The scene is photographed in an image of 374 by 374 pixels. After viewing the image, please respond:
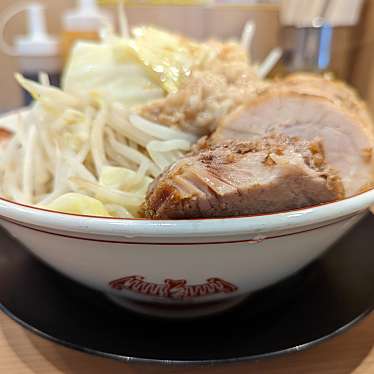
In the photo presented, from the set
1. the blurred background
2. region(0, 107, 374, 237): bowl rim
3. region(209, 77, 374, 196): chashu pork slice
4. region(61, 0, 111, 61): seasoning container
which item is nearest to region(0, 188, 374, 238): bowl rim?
region(0, 107, 374, 237): bowl rim

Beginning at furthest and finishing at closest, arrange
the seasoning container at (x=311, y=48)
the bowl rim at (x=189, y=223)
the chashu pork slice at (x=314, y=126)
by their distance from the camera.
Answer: the seasoning container at (x=311, y=48) → the chashu pork slice at (x=314, y=126) → the bowl rim at (x=189, y=223)

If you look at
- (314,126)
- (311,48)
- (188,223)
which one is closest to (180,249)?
(188,223)

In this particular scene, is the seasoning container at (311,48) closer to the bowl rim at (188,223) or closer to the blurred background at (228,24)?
the blurred background at (228,24)

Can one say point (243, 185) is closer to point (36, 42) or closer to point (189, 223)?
point (189, 223)

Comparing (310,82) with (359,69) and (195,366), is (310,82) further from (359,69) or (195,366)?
(359,69)

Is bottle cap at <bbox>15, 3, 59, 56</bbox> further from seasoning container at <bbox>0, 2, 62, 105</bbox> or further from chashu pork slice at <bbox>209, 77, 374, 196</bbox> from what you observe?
chashu pork slice at <bbox>209, 77, 374, 196</bbox>

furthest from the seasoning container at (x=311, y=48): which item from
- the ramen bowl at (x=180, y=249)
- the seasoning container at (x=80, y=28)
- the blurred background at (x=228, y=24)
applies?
the ramen bowl at (x=180, y=249)
